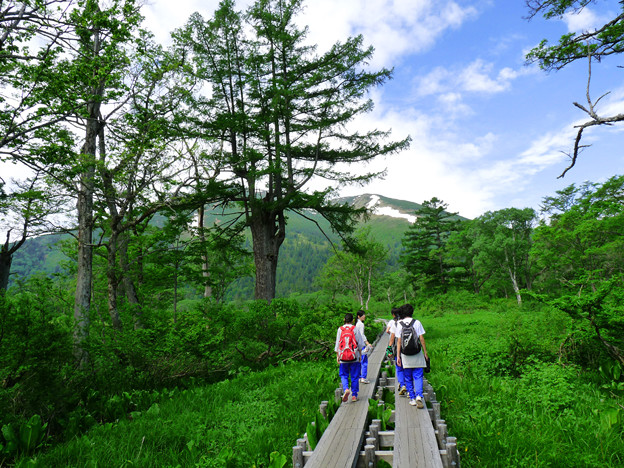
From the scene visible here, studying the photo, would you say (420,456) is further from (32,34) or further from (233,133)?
(233,133)

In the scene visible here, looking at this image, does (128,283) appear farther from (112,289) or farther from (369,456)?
(369,456)

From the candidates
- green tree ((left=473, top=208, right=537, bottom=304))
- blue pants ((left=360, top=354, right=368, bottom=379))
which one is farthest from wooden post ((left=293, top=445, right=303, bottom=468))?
green tree ((left=473, top=208, right=537, bottom=304))

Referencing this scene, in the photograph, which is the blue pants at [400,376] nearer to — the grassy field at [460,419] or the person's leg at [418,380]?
the person's leg at [418,380]

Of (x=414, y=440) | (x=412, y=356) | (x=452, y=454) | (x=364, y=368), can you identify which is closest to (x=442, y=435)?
(x=414, y=440)

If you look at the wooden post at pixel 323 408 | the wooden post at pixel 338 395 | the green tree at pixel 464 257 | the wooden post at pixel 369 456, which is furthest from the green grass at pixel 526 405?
the green tree at pixel 464 257

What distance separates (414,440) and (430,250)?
37.2m

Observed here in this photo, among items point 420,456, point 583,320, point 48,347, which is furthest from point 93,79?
point 583,320

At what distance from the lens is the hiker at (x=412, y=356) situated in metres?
4.93

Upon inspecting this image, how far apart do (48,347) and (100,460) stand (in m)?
2.43

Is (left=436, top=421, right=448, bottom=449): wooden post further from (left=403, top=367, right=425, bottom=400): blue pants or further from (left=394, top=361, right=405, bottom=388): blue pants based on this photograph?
(left=394, top=361, right=405, bottom=388): blue pants

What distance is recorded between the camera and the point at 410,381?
16.8 ft

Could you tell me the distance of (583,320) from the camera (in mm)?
6113

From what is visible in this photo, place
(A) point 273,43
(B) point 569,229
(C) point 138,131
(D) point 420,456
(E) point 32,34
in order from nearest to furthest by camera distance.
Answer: (D) point 420,456
(E) point 32,34
(C) point 138,131
(A) point 273,43
(B) point 569,229

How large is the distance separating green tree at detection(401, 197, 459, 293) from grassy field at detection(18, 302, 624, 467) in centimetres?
3211
